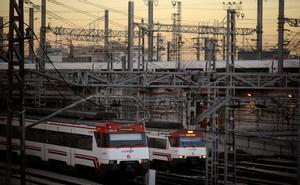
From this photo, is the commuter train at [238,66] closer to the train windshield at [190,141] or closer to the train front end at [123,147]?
the train windshield at [190,141]

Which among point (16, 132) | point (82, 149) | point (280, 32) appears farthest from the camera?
point (280, 32)

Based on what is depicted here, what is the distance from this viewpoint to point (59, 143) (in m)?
17.5

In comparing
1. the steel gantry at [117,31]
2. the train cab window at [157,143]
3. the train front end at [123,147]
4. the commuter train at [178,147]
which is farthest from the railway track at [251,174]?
the steel gantry at [117,31]

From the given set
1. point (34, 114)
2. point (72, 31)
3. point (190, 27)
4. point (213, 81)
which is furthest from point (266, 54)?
point (34, 114)

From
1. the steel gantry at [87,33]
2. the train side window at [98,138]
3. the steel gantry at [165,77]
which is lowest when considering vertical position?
the train side window at [98,138]

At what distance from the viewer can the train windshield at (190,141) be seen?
1923cm

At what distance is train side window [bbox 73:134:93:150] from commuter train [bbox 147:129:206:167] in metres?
3.86

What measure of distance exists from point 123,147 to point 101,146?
674 millimetres

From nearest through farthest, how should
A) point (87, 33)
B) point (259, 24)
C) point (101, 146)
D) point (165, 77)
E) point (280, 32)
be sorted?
point (101, 146) → point (280, 32) → point (165, 77) → point (259, 24) → point (87, 33)

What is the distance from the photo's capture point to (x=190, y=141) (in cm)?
1952

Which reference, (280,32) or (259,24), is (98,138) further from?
(259,24)

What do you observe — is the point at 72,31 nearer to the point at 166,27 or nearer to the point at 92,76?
the point at 166,27

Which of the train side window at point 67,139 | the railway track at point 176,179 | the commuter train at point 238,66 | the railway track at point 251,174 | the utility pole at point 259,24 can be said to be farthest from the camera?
the commuter train at point 238,66

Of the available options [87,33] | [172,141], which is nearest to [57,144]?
[172,141]
